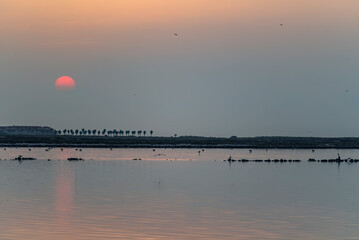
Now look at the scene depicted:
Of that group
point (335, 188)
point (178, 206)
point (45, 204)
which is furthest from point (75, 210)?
point (335, 188)

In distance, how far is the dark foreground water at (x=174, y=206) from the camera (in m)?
32.2

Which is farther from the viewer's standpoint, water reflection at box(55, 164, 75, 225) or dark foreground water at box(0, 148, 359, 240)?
water reflection at box(55, 164, 75, 225)

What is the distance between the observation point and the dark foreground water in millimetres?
32219

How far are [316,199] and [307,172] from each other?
32.6 metres

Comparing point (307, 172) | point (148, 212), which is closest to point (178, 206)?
point (148, 212)

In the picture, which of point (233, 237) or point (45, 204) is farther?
point (45, 204)

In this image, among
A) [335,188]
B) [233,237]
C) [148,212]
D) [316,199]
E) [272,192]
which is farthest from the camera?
[335,188]

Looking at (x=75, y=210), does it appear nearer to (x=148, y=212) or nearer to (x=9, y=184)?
(x=148, y=212)

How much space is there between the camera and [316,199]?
4881 cm

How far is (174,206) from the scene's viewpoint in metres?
42.4

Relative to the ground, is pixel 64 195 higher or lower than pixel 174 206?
higher

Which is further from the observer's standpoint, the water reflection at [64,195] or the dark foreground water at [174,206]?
the water reflection at [64,195]

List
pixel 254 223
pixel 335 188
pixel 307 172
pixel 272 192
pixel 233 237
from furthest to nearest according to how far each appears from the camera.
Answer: pixel 307 172 < pixel 335 188 < pixel 272 192 < pixel 254 223 < pixel 233 237

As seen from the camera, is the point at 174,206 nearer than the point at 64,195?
Yes
